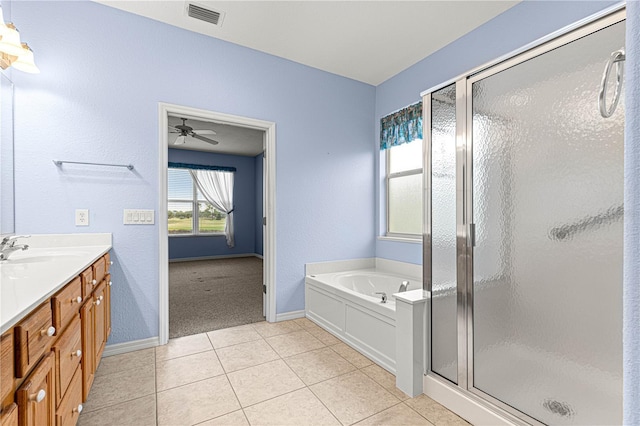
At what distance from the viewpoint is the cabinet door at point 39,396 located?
783 millimetres

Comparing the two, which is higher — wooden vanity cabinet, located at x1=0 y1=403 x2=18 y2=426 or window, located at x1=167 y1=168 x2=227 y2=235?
window, located at x1=167 y1=168 x2=227 y2=235

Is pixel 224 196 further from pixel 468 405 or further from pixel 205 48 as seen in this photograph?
pixel 468 405

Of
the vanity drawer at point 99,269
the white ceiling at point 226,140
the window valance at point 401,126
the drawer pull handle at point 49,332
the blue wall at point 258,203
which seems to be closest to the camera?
the drawer pull handle at point 49,332

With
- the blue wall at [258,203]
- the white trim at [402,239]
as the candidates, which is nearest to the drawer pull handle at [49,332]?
the white trim at [402,239]

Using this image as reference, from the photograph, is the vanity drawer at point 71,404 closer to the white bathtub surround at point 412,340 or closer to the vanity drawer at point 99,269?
the vanity drawer at point 99,269

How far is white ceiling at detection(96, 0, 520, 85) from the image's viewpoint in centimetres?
233

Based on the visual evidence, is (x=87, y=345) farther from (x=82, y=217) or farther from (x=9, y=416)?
(x=82, y=217)

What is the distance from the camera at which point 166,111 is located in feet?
8.27

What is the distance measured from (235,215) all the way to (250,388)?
5.78m

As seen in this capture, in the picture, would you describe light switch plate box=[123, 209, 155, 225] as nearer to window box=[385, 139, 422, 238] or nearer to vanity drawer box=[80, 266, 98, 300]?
vanity drawer box=[80, 266, 98, 300]

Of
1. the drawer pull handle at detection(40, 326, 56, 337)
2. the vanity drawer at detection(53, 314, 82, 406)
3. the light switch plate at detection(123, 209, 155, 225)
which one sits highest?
the light switch plate at detection(123, 209, 155, 225)

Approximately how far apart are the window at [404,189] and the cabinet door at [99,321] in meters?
2.81

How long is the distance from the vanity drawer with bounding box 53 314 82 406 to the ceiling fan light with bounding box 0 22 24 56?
5.36 feet

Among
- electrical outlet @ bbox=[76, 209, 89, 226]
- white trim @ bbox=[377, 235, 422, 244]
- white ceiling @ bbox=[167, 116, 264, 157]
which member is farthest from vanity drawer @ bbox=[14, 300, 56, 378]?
white ceiling @ bbox=[167, 116, 264, 157]
